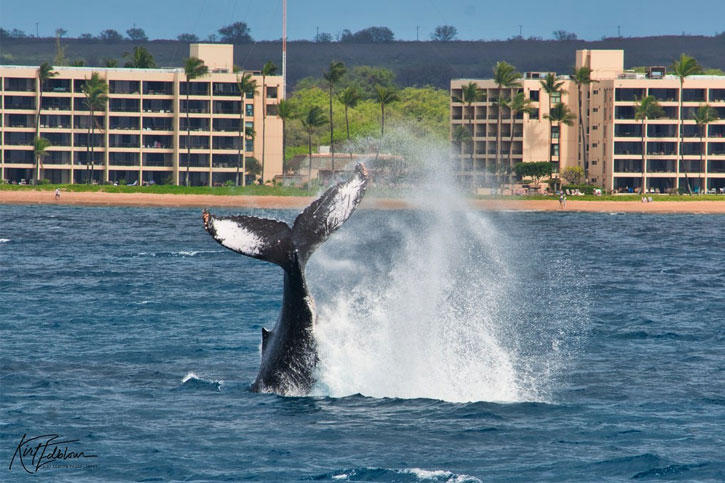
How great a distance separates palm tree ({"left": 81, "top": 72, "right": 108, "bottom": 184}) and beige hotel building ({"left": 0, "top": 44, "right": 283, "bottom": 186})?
5.42ft

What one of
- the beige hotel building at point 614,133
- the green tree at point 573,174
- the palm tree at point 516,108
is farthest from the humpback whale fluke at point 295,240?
the green tree at point 573,174

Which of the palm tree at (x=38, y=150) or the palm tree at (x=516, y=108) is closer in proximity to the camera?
the palm tree at (x=38, y=150)

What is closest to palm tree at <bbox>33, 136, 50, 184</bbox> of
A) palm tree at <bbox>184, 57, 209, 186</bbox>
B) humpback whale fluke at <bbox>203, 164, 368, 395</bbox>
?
palm tree at <bbox>184, 57, 209, 186</bbox>

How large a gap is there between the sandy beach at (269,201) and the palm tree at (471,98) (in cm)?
2821

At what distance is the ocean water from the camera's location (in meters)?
18.3

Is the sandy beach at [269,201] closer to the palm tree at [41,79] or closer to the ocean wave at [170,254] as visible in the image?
the palm tree at [41,79]

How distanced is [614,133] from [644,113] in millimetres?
5342

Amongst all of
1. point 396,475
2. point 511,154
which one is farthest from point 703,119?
point 396,475

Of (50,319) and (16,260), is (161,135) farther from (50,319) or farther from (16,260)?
(50,319)

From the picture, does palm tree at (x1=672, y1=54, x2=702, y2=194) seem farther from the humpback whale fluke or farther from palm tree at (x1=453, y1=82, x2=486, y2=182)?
the humpback whale fluke

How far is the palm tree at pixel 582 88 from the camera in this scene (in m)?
164

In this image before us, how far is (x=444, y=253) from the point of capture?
70438 mm

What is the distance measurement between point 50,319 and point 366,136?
152 metres

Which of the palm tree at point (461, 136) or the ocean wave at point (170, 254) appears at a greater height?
the palm tree at point (461, 136)
